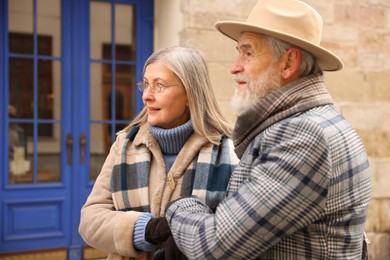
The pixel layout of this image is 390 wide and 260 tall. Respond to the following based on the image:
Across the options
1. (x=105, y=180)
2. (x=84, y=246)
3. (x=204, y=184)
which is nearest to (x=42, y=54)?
(x=84, y=246)

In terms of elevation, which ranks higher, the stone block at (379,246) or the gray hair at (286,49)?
the gray hair at (286,49)

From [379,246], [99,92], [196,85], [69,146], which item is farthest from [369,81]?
[196,85]

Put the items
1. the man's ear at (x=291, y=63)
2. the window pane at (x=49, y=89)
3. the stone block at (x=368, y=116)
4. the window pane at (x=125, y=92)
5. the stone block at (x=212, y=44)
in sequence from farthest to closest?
the stone block at (x=368, y=116)
the window pane at (x=125, y=92)
the window pane at (x=49, y=89)
the stone block at (x=212, y=44)
the man's ear at (x=291, y=63)

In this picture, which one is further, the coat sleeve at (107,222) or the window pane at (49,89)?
the window pane at (49,89)

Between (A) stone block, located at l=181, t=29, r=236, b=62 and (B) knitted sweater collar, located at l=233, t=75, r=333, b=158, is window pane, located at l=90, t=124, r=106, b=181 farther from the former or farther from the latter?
(B) knitted sweater collar, located at l=233, t=75, r=333, b=158

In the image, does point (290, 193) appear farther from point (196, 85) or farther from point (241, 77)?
point (196, 85)

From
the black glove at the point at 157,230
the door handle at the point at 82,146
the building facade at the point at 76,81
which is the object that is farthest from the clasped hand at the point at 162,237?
the door handle at the point at 82,146

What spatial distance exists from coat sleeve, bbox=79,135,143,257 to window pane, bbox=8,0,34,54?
262 cm

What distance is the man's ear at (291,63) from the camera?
1.53m

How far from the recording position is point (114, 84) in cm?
445

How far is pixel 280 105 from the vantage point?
1.43 metres

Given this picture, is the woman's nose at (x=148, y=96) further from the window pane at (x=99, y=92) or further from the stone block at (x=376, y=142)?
the stone block at (x=376, y=142)

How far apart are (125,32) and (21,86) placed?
1105mm

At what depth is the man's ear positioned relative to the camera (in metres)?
1.53
